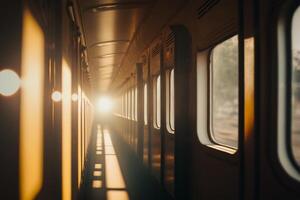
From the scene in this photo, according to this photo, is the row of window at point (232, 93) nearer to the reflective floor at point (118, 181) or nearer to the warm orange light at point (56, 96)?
the warm orange light at point (56, 96)

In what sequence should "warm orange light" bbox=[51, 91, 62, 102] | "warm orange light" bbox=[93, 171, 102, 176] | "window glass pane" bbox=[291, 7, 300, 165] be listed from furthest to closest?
"warm orange light" bbox=[93, 171, 102, 176] < "warm orange light" bbox=[51, 91, 62, 102] < "window glass pane" bbox=[291, 7, 300, 165]

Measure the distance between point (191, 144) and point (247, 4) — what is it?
5.79 feet

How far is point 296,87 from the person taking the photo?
192cm

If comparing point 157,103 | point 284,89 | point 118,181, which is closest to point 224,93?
point 284,89

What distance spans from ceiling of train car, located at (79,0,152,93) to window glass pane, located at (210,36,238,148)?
2.17 metres

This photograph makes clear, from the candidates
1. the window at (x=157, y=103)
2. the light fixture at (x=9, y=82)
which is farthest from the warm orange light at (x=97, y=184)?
the light fixture at (x=9, y=82)

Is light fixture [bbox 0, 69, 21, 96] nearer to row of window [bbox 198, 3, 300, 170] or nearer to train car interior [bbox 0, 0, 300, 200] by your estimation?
train car interior [bbox 0, 0, 300, 200]

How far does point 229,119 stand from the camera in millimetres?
2900

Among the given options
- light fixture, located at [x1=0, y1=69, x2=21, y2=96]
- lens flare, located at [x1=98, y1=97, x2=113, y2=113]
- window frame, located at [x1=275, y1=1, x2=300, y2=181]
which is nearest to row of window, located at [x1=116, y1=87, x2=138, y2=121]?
window frame, located at [x1=275, y1=1, x2=300, y2=181]

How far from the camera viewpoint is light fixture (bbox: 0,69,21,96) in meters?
1.21

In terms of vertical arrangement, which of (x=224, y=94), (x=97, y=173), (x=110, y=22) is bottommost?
(x=97, y=173)

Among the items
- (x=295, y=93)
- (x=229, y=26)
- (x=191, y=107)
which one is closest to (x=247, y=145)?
(x=295, y=93)

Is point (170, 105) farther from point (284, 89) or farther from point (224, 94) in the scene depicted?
point (284, 89)

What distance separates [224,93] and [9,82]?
7.01ft
